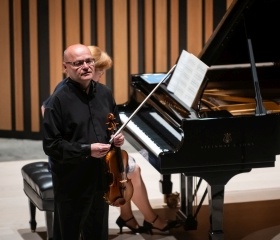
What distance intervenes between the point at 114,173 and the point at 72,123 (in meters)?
0.30

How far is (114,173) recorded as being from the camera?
12.5ft

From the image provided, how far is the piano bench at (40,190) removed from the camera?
4.73 metres

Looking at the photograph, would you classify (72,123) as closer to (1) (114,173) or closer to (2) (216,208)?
(1) (114,173)

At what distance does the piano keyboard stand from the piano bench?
1.94 feet

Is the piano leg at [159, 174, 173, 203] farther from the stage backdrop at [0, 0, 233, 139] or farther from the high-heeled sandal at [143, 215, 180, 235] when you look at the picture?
the stage backdrop at [0, 0, 233, 139]

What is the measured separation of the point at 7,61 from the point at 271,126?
147 inches

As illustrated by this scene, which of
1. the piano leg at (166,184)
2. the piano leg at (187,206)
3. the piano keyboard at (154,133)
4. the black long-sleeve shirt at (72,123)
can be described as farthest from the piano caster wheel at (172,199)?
the black long-sleeve shirt at (72,123)

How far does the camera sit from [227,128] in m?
4.50

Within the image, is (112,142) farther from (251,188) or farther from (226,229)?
(251,188)

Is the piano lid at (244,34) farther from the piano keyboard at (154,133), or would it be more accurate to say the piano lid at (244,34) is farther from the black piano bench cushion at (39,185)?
the black piano bench cushion at (39,185)

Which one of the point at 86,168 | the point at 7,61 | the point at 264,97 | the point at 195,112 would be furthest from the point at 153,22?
the point at 86,168

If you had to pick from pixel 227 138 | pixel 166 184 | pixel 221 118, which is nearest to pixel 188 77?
pixel 221 118

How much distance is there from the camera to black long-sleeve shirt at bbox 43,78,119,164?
3744 mm

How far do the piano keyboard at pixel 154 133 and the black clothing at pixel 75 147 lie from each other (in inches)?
27.0
